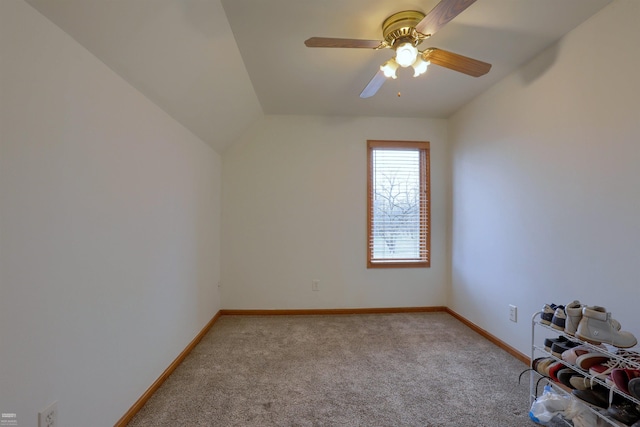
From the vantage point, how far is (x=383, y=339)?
8.66 ft

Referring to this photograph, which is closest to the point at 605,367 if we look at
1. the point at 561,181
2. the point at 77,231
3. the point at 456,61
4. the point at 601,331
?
the point at 601,331

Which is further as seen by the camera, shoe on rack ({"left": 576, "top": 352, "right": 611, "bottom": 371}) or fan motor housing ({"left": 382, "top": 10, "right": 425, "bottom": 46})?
fan motor housing ({"left": 382, "top": 10, "right": 425, "bottom": 46})

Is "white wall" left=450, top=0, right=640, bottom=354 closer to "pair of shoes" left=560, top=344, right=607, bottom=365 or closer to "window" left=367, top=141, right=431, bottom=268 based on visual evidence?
"pair of shoes" left=560, top=344, right=607, bottom=365

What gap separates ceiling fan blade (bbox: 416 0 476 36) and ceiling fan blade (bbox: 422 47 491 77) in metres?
0.15

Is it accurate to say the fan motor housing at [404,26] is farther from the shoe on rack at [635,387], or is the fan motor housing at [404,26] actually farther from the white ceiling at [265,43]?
the shoe on rack at [635,387]

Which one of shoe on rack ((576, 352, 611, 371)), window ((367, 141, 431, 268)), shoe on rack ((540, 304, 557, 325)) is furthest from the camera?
window ((367, 141, 431, 268))

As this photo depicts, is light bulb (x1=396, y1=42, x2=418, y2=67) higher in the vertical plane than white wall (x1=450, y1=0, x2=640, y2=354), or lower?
higher

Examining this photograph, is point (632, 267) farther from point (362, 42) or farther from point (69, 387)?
point (69, 387)

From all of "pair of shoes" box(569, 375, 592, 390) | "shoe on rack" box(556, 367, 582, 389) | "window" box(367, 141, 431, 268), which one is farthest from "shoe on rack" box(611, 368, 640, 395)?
"window" box(367, 141, 431, 268)

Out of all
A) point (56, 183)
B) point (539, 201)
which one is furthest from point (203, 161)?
point (539, 201)

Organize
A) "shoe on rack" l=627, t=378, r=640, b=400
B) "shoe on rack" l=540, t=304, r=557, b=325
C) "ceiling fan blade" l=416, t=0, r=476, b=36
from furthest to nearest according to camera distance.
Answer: "shoe on rack" l=540, t=304, r=557, b=325 → "ceiling fan blade" l=416, t=0, r=476, b=36 → "shoe on rack" l=627, t=378, r=640, b=400

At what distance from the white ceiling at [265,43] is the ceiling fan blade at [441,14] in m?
0.25

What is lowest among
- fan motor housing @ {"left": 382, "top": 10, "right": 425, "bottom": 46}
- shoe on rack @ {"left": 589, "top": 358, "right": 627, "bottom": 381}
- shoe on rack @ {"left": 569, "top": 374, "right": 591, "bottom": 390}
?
shoe on rack @ {"left": 569, "top": 374, "right": 591, "bottom": 390}

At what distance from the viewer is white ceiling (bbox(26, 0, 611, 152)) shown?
1345 mm
